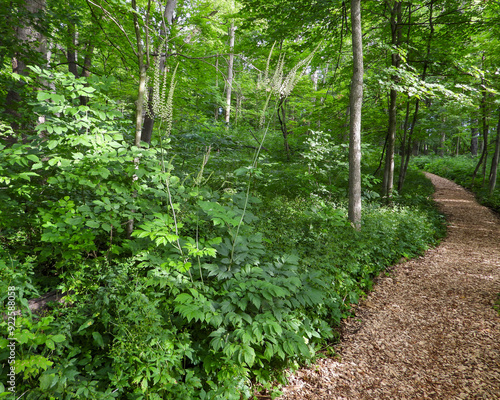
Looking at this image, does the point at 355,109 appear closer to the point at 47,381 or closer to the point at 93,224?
the point at 93,224

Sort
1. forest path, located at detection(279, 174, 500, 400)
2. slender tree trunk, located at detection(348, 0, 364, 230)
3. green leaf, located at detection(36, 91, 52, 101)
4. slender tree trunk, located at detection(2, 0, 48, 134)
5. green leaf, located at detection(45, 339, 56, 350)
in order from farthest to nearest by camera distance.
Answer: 1. slender tree trunk, located at detection(348, 0, 364, 230)
2. slender tree trunk, located at detection(2, 0, 48, 134)
3. forest path, located at detection(279, 174, 500, 400)
4. green leaf, located at detection(36, 91, 52, 101)
5. green leaf, located at detection(45, 339, 56, 350)

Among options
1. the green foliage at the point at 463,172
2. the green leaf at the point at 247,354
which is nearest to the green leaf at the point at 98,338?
the green leaf at the point at 247,354

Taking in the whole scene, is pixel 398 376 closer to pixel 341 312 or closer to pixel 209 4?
pixel 341 312

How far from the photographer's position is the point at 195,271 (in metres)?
3.17

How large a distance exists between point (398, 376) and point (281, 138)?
11.2 meters

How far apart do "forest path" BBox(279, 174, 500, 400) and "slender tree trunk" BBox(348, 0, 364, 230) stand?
174cm

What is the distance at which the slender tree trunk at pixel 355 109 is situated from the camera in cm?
572

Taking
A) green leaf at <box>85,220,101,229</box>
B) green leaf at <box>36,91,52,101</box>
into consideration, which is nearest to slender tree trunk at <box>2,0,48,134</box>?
green leaf at <box>36,91,52,101</box>

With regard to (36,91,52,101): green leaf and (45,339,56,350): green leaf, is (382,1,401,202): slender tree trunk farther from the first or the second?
(45,339,56,350): green leaf

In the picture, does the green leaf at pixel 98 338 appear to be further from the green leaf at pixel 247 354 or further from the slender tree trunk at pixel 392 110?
Answer: the slender tree trunk at pixel 392 110

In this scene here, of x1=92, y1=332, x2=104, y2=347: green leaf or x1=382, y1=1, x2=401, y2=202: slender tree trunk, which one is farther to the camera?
x1=382, y1=1, x2=401, y2=202: slender tree trunk

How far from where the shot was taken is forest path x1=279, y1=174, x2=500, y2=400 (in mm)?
2830

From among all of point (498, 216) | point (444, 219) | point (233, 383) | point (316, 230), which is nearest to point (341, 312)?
point (316, 230)

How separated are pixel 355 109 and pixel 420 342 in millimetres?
4799
